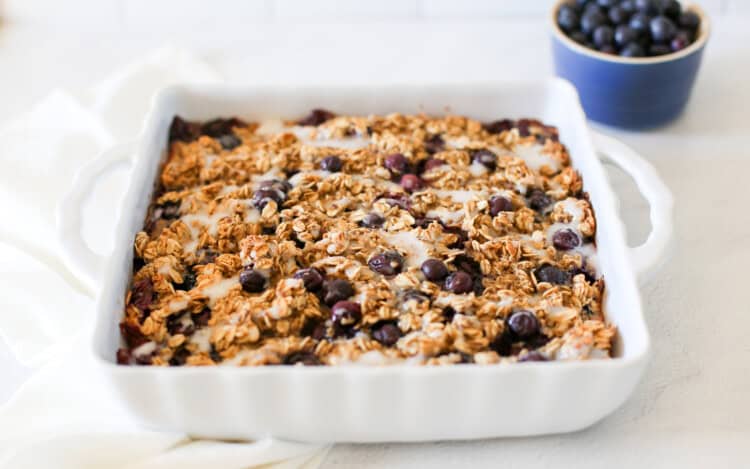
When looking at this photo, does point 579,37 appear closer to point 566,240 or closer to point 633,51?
point 633,51

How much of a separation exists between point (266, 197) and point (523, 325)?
16.6 inches

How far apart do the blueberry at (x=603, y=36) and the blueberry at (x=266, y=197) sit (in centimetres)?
66

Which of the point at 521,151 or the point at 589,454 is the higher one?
the point at 521,151

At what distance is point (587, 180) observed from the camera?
132cm

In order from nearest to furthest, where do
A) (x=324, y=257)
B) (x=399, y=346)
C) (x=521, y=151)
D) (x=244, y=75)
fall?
(x=399, y=346), (x=324, y=257), (x=521, y=151), (x=244, y=75)

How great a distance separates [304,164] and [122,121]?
482 millimetres

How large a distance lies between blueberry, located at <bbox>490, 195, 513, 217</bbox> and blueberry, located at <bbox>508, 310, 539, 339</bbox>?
0.22 metres

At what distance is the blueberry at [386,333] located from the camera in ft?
3.57

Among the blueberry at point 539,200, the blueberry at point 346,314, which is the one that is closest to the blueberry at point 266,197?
the blueberry at point 346,314

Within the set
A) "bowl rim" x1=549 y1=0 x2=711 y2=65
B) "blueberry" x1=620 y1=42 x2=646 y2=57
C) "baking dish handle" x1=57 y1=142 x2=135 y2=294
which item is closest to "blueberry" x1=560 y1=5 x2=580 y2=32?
"bowl rim" x1=549 y1=0 x2=711 y2=65

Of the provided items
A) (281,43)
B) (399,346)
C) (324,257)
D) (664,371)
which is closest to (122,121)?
(281,43)

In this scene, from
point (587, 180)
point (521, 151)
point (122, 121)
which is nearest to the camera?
point (587, 180)

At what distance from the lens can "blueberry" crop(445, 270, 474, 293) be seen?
116 centimetres

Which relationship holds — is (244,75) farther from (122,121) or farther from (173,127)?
(173,127)
